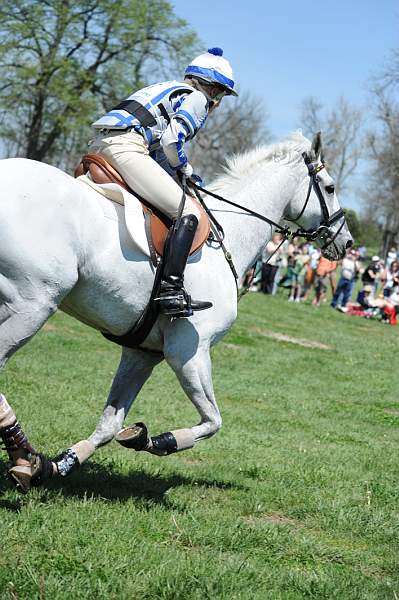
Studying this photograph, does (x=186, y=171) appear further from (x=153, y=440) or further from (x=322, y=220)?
(x=153, y=440)

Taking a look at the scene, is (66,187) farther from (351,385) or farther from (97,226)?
(351,385)

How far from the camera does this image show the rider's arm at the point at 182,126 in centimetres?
574

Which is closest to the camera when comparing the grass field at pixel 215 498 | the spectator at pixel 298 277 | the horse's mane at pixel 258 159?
the grass field at pixel 215 498

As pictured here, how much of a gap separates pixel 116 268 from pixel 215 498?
86.2 inches

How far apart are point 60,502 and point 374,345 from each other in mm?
15437

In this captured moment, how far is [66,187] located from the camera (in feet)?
17.5

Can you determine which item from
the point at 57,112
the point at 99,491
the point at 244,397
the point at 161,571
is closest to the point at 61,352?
the point at 244,397

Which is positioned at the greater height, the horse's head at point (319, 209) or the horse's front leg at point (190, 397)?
the horse's head at point (319, 209)

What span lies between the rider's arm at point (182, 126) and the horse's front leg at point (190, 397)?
1401 mm

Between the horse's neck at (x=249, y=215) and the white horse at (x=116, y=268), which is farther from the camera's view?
the horse's neck at (x=249, y=215)

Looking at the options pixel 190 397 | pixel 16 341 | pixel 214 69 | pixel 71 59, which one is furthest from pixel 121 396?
pixel 71 59

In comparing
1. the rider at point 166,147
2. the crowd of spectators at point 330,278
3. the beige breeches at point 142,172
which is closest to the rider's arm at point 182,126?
the rider at point 166,147

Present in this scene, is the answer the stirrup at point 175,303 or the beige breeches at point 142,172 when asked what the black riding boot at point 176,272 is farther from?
the beige breeches at point 142,172

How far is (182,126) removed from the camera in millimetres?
5754
